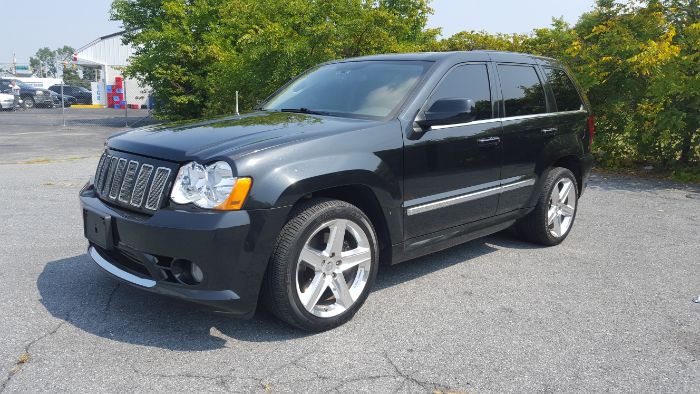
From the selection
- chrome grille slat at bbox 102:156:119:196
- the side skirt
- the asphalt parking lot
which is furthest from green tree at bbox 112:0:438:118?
chrome grille slat at bbox 102:156:119:196

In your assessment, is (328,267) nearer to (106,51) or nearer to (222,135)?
(222,135)

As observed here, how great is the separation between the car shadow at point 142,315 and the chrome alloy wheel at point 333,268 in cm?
27

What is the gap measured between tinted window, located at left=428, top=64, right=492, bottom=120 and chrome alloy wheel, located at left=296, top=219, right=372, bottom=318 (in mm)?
1291

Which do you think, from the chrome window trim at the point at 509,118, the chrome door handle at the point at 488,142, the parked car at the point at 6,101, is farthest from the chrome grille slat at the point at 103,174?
the parked car at the point at 6,101

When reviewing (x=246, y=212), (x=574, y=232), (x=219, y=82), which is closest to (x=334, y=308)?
(x=246, y=212)

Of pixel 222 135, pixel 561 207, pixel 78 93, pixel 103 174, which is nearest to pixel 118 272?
pixel 103 174

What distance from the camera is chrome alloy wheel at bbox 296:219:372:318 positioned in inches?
141

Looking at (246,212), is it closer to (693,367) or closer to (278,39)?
(693,367)

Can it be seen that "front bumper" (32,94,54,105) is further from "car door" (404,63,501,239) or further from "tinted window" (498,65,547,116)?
"car door" (404,63,501,239)

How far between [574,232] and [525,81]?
1.94m

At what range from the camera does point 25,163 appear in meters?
11.0

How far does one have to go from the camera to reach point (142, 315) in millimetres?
3828

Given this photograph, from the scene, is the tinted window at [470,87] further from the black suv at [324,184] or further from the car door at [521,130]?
the car door at [521,130]

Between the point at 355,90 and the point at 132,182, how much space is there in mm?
1822
